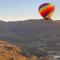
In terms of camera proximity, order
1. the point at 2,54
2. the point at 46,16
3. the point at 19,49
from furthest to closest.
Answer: the point at 46,16 < the point at 19,49 < the point at 2,54

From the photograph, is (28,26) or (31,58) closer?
(31,58)

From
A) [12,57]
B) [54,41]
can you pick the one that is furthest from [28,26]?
[12,57]

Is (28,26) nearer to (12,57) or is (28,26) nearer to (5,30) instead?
(5,30)

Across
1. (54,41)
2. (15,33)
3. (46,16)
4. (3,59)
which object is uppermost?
(15,33)

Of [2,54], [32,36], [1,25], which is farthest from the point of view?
[1,25]

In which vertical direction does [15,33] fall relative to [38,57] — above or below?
above

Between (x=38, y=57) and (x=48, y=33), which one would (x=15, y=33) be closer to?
(x=48, y=33)
